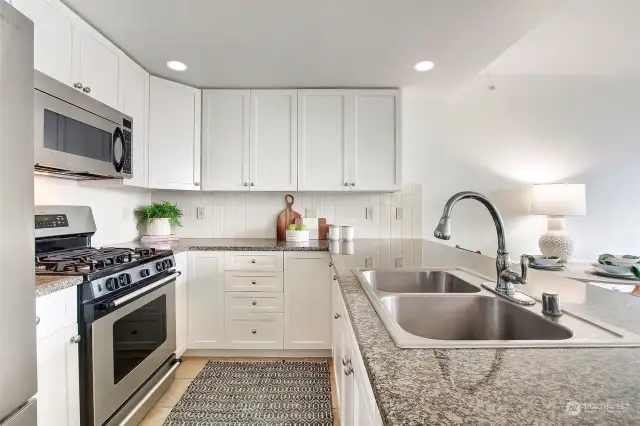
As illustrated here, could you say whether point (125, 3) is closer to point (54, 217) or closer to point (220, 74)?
point (220, 74)

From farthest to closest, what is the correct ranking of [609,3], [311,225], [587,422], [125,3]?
[311,225] < [609,3] < [125,3] < [587,422]

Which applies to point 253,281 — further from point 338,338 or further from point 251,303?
point 338,338

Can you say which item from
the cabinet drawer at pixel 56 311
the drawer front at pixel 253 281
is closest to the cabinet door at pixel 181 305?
the drawer front at pixel 253 281

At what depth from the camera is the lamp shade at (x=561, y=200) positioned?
2760mm

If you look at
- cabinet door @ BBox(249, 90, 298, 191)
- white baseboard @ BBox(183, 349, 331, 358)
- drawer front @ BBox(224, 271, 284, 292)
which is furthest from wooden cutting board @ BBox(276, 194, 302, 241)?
white baseboard @ BBox(183, 349, 331, 358)

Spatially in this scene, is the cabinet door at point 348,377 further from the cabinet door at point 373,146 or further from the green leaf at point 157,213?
the green leaf at point 157,213

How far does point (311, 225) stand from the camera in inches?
121

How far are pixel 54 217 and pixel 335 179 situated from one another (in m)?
1.95

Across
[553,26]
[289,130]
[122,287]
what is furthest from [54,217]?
[553,26]

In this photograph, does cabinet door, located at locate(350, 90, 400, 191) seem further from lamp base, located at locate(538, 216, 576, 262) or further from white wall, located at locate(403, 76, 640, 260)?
lamp base, located at locate(538, 216, 576, 262)

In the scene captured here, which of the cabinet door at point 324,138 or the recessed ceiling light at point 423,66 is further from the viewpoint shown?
the cabinet door at point 324,138

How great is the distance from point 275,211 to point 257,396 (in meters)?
1.58

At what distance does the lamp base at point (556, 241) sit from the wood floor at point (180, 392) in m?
2.10

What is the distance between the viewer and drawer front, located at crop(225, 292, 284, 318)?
2.59 metres
